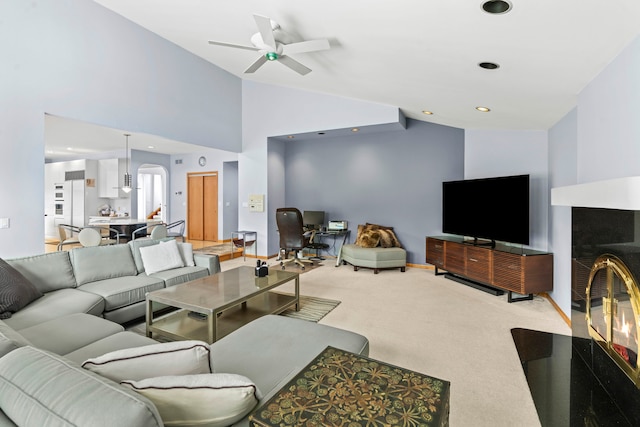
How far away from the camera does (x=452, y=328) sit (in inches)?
121

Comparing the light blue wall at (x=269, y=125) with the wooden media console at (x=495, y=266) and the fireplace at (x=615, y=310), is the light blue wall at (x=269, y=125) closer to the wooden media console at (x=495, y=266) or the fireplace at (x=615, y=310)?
the wooden media console at (x=495, y=266)

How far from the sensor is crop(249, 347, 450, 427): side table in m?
0.98

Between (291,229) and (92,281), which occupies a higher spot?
(291,229)

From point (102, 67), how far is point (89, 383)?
15.5 feet

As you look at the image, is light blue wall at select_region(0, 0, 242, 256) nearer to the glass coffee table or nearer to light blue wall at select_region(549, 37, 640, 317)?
the glass coffee table

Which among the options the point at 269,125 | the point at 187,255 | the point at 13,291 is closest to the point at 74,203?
the point at 269,125

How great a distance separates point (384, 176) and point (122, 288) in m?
4.60

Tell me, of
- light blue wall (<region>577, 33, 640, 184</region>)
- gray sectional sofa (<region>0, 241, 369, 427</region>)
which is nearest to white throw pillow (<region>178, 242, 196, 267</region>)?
gray sectional sofa (<region>0, 241, 369, 427</region>)

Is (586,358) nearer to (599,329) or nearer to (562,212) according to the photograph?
(599,329)

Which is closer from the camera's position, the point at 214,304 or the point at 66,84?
the point at 214,304

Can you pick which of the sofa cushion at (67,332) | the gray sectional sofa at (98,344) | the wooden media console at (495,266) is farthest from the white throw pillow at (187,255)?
the wooden media console at (495,266)

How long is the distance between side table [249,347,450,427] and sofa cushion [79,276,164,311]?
2.42 m

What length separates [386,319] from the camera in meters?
3.29

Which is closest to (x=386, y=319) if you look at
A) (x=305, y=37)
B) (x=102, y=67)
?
(x=305, y=37)
